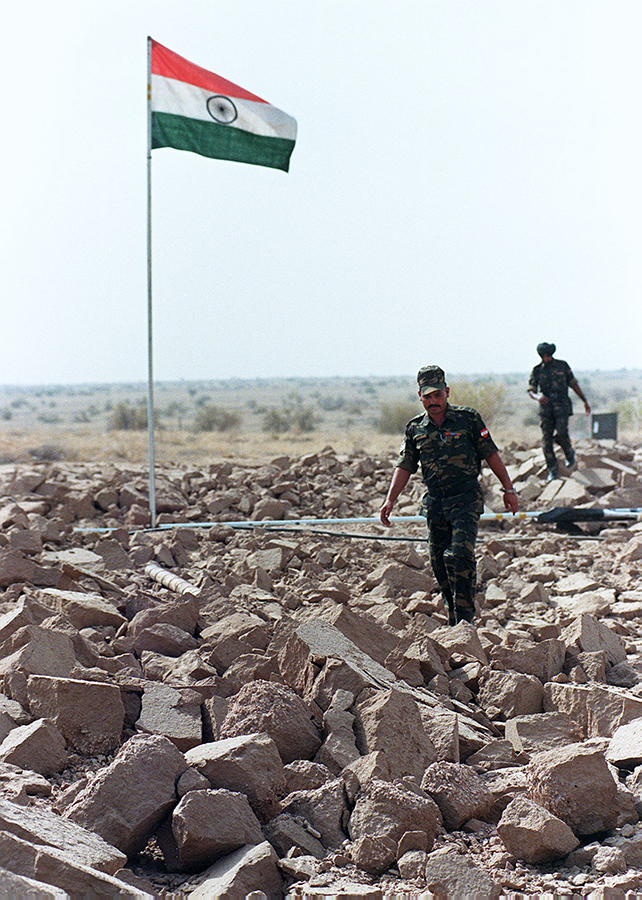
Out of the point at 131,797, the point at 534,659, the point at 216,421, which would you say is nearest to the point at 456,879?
the point at 131,797

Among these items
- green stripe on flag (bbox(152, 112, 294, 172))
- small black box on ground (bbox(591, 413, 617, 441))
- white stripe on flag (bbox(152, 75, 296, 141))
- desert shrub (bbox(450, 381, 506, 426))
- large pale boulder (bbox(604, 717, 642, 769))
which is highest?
white stripe on flag (bbox(152, 75, 296, 141))

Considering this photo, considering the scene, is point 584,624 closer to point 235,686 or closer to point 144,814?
point 235,686

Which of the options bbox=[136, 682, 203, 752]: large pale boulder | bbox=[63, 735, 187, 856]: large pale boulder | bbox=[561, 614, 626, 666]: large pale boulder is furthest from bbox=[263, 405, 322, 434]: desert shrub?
bbox=[63, 735, 187, 856]: large pale boulder

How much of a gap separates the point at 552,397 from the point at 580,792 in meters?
9.79

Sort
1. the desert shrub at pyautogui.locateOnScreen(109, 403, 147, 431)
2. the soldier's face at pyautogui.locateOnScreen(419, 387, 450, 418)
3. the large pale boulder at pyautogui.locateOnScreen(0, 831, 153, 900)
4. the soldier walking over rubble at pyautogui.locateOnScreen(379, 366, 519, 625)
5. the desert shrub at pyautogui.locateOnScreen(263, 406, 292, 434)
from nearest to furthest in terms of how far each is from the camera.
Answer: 1. the large pale boulder at pyautogui.locateOnScreen(0, 831, 153, 900)
2. the soldier's face at pyautogui.locateOnScreen(419, 387, 450, 418)
3. the soldier walking over rubble at pyautogui.locateOnScreen(379, 366, 519, 625)
4. the desert shrub at pyautogui.locateOnScreen(263, 406, 292, 434)
5. the desert shrub at pyautogui.locateOnScreen(109, 403, 147, 431)

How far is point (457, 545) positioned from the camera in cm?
645

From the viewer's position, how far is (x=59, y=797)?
3783mm

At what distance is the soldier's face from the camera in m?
6.31

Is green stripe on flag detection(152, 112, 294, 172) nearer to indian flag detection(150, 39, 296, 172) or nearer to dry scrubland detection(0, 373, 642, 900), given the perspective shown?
indian flag detection(150, 39, 296, 172)

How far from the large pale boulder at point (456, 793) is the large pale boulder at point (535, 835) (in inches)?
8.1

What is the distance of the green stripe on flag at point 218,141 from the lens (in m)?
10.4

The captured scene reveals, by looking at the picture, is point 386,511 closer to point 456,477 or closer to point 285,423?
point 456,477

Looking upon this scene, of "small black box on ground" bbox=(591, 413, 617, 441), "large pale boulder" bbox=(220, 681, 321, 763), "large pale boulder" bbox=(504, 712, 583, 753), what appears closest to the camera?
"large pale boulder" bbox=(220, 681, 321, 763)

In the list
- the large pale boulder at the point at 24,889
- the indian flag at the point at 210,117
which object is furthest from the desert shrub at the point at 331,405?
the large pale boulder at the point at 24,889
